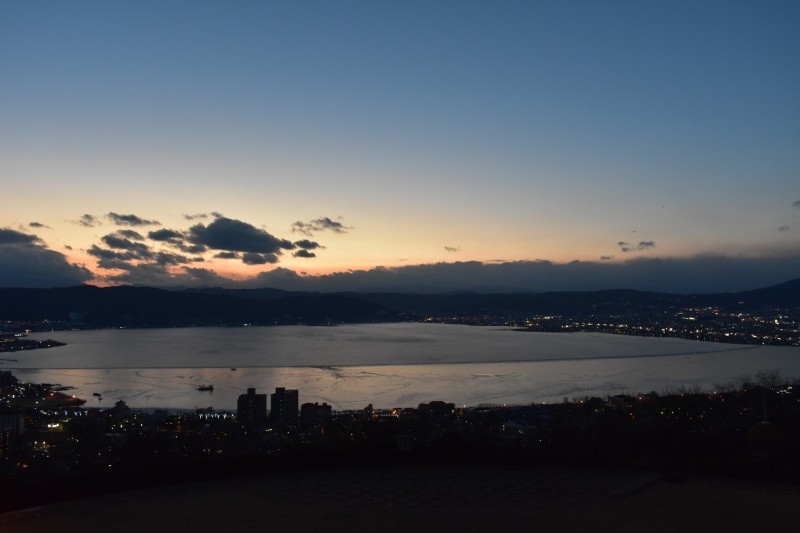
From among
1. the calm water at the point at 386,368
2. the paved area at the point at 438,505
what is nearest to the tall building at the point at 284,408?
the calm water at the point at 386,368

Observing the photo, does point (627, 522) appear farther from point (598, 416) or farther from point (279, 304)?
point (279, 304)

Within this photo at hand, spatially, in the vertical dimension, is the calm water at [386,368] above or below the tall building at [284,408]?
below

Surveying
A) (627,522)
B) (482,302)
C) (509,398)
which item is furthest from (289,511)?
(482,302)

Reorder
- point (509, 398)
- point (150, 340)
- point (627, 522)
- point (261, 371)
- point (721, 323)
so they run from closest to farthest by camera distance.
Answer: point (627, 522), point (509, 398), point (261, 371), point (150, 340), point (721, 323)

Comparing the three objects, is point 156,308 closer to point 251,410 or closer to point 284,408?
point 251,410

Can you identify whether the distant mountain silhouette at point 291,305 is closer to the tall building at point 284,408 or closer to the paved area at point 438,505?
the tall building at point 284,408

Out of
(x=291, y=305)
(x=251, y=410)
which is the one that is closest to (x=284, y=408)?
(x=251, y=410)

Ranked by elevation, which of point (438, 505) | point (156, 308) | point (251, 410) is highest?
point (156, 308)
